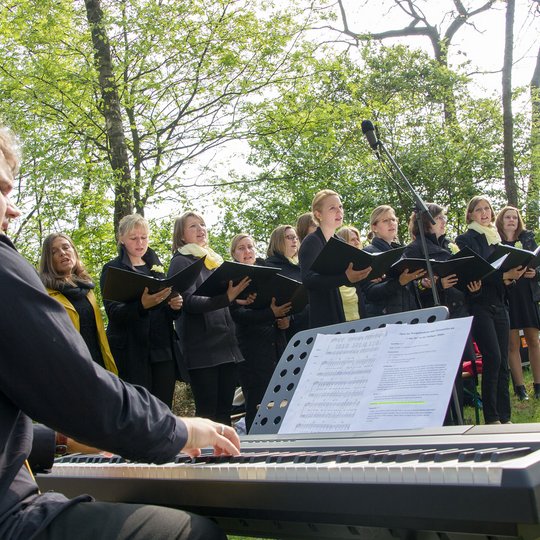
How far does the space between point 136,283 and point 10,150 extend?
3.04 metres

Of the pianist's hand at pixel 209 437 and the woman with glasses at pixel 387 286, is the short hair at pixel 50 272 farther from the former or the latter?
the pianist's hand at pixel 209 437

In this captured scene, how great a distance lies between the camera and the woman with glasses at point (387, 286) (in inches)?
230

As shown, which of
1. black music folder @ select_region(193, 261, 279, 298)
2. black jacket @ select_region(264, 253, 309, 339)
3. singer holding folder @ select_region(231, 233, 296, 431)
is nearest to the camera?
black music folder @ select_region(193, 261, 279, 298)

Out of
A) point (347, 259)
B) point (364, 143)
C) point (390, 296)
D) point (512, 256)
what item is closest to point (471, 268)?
point (512, 256)

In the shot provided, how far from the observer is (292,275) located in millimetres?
6441

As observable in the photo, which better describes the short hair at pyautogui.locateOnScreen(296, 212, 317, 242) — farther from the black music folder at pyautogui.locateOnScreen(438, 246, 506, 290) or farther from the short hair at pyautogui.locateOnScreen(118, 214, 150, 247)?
the short hair at pyautogui.locateOnScreen(118, 214, 150, 247)

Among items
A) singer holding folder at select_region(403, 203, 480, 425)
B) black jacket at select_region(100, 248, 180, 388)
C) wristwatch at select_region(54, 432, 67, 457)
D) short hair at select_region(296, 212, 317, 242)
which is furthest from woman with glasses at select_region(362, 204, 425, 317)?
wristwatch at select_region(54, 432, 67, 457)

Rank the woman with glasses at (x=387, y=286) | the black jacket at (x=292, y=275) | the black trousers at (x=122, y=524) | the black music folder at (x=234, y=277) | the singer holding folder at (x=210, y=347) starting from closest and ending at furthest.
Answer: the black trousers at (x=122, y=524)
the black music folder at (x=234, y=277)
the singer holding folder at (x=210, y=347)
the woman with glasses at (x=387, y=286)
the black jacket at (x=292, y=275)

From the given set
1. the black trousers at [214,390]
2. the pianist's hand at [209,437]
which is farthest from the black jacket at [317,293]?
the pianist's hand at [209,437]

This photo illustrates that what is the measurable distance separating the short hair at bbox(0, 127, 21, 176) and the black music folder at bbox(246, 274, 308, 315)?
356 centimetres

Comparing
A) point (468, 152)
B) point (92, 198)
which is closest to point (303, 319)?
point (92, 198)

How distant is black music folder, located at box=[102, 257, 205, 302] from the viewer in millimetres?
4645

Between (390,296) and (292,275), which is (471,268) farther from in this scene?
(292,275)

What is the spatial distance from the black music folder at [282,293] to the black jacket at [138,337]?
0.65 m
